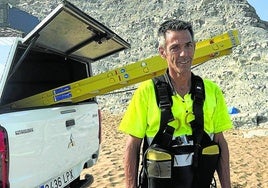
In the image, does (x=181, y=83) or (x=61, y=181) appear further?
(x=61, y=181)

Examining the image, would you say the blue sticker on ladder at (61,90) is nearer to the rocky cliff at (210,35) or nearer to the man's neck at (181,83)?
the man's neck at (181,83)

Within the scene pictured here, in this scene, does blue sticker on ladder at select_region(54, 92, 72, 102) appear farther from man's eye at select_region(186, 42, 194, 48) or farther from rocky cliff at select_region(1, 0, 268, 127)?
rocky cliff at select_region(1, 0, 268, 127)

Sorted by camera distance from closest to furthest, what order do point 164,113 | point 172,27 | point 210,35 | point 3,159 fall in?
point 164,113, point 172,27, point 3,159, point 210,35

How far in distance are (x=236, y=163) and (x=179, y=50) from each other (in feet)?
26.1

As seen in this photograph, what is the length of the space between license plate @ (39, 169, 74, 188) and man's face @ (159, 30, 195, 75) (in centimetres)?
177

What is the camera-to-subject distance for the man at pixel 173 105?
2.69 m

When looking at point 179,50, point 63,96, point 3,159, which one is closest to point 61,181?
point 63,96

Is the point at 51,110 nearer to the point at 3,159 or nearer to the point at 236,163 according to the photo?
the point at 3,159

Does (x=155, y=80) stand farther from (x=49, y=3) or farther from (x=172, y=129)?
(x=49, y=3)

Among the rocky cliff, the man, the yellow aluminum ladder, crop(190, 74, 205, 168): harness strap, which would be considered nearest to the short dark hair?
the man

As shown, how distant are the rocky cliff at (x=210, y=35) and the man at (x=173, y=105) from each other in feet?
56.4

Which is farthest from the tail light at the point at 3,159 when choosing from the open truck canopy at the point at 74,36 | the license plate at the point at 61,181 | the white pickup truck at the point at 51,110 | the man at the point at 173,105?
the open truck canopy at the point at 74,36

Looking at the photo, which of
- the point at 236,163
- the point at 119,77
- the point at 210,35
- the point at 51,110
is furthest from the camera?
the point at 210,35

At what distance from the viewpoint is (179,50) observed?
271 cm
